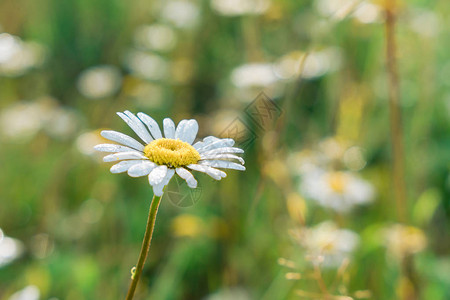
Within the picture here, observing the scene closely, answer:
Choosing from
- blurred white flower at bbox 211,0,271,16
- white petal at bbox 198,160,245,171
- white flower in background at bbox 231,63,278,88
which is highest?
blurred white flower at bbox 211,0,271,16

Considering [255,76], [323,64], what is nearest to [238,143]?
[255,76]

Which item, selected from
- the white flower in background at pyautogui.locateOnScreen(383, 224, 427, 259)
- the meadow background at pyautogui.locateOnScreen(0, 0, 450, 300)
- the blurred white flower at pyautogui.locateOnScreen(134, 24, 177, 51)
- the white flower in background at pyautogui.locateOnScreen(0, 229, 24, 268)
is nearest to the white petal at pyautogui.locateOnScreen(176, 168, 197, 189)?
the meadow background at pyautogui.locateOnScreen(0, 0, 450, 300)

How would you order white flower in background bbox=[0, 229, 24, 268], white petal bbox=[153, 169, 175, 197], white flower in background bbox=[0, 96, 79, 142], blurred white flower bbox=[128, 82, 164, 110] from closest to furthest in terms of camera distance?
white petal bbox=[153, 169, 175, 197], white flower in background bbox=[0, 229, 24, 268], white flower in background bbox=[0, 96, 79, 142], blurred white flower bbox=[128, 82, 164, 110]

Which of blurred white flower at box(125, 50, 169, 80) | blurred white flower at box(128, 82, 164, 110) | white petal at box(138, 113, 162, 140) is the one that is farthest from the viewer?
blurred white flower at box(125, 50, 169, 80)

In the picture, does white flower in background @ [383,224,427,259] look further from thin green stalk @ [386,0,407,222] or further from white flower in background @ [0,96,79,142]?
white flower in background @ [0,96,79,142]

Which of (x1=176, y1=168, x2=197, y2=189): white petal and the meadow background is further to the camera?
the meadow background

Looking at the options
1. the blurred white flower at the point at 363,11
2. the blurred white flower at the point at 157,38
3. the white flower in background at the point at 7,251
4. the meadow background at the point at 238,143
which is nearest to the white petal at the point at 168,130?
the meadow background at the point at 238,143
